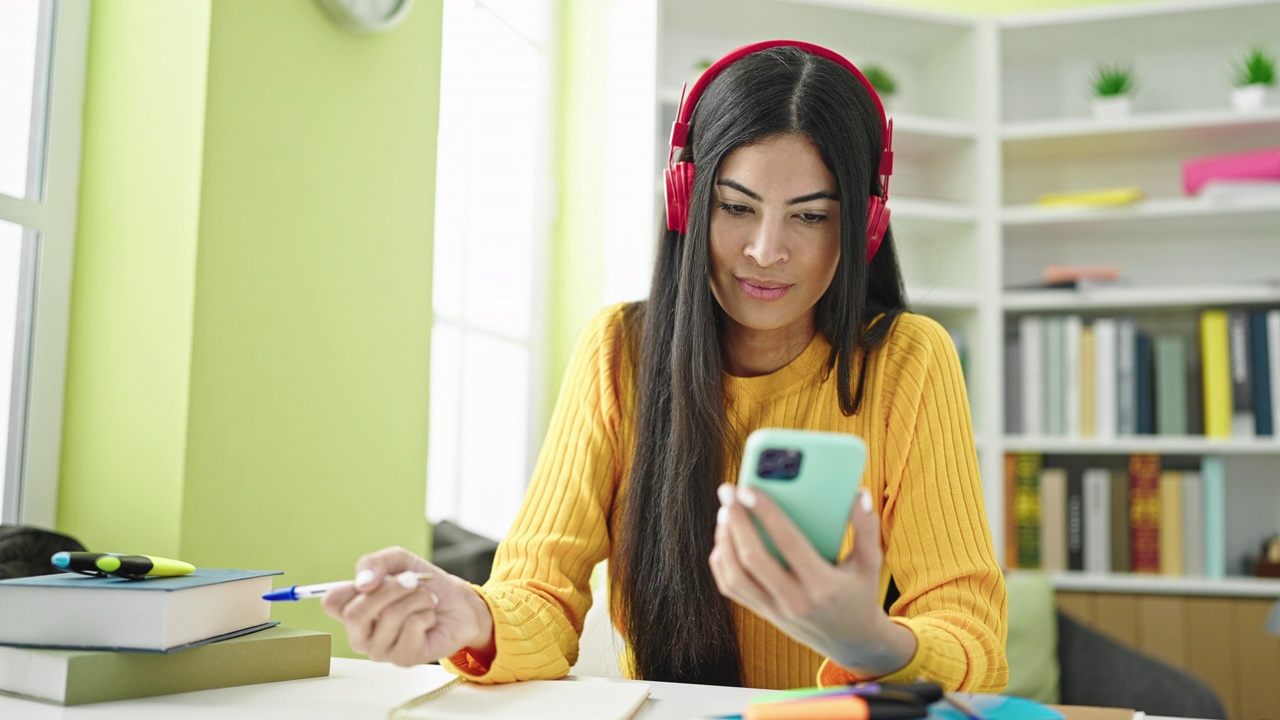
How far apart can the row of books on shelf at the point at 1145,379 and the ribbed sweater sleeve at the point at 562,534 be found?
197cm

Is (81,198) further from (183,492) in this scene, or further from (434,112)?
(434,112)

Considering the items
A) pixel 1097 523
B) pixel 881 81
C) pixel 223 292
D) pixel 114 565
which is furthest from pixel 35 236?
pixel 1097 523

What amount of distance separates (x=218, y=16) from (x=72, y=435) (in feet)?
1.99

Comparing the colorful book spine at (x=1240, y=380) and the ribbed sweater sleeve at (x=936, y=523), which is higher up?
the colorful book spine at (x=1240, y=380)

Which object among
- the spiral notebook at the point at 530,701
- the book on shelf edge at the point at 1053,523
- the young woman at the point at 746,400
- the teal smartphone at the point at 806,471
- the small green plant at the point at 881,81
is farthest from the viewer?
the small green plant at the point at 881,81

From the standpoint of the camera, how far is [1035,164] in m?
3.27

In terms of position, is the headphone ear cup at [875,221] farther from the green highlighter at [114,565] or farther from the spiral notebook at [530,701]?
the green highlighter at [114,565]

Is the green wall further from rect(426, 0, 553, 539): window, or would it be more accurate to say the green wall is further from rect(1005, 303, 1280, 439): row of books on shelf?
rect(1005, 303, 1280, 439): row of books on shelf

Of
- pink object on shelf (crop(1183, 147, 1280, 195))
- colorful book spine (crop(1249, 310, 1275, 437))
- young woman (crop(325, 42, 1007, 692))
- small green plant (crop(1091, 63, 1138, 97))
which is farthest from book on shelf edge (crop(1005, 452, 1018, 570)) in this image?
young woman (crop(325, 42, 1007, 692))

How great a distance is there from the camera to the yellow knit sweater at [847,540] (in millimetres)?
1007

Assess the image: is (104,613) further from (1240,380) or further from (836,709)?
(1240,380)

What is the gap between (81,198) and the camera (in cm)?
152

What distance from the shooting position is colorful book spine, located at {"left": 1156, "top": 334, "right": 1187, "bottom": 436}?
114 inches

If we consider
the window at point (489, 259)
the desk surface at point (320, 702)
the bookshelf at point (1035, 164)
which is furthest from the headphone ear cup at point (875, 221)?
the bookshelf at point (1035, 164)
